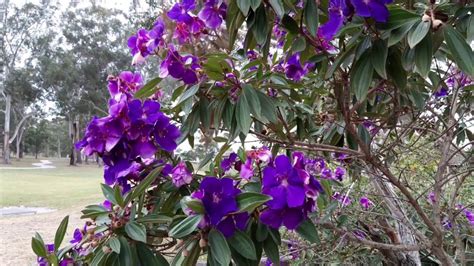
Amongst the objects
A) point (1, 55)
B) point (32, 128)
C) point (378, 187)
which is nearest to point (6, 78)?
point (1, 55)

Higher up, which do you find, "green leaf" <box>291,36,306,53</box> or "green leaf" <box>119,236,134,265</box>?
"green leaf" <box>291,36,306,53</box>

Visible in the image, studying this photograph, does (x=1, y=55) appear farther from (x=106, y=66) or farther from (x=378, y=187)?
(x=378, y=187)

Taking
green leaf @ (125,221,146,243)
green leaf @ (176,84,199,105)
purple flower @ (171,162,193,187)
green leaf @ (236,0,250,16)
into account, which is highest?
green leaf @ (236,0,250,16)

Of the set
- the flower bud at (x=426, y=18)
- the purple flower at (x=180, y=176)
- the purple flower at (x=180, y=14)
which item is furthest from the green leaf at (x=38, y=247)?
the flower bud at (x=426, y=18)

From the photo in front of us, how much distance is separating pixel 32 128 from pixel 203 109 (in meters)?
30.2

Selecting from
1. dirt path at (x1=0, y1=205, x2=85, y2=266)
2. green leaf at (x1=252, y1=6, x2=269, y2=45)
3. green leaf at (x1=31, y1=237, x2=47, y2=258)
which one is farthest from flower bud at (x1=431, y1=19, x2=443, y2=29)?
dirt path at (x1=0, y1=205, x2=85, y2=266)

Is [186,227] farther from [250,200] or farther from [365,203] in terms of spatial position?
[365,203]

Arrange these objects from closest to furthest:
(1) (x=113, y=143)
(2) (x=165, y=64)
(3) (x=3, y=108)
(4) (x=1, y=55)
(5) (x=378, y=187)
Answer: (1) (x=113, y=143) → (2) (x=165, y=64) → (5) (x=378, y=187) → (4) (x=1, y=55) → (3) (x=3, y=108)

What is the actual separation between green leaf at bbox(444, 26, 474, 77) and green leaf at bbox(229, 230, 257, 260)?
0.40m

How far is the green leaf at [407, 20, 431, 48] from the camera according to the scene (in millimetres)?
546

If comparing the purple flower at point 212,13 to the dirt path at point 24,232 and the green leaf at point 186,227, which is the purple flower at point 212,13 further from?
the dirt path at point 24,232

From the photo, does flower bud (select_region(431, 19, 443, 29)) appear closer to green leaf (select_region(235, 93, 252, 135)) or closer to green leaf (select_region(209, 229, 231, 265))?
green leaf (select_region(235, 93, 252, 135))

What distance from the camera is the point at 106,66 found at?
52.6ft

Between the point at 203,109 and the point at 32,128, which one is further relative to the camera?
the point at 32,128
